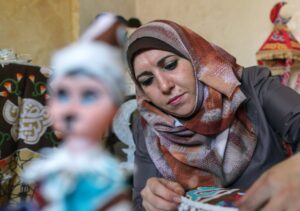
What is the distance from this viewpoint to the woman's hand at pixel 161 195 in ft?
2.13

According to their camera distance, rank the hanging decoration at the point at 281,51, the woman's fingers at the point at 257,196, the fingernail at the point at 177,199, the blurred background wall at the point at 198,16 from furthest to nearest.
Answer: the hanging decoration at the point at 281,51
the blurred background wall at the point at 198,16
the fingernail at the point at 177,199
the woman's fingers at the point at 257,196

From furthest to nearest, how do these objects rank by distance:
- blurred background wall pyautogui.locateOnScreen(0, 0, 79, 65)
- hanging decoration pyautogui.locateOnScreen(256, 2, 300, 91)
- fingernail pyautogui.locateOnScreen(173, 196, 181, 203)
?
hanging decoration pyautogui.locateOnScreen(256, 2, 300, 91) → blurred background wall pyautogui.locateOnScreen(0, 0, 79, 65) → fingernail pyautogui.locateOnScreen(173, 196, 181, 203)

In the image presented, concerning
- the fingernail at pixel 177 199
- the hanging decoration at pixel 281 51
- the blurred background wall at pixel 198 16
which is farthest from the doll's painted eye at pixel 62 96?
the hanging decoration at pixel 281 51

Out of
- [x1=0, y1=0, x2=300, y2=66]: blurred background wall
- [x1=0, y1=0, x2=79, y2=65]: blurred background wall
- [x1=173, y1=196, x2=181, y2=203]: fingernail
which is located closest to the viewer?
[x1=173, y1=196, x2=181, y2=203]: fingernail

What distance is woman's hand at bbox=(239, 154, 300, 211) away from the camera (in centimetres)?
46

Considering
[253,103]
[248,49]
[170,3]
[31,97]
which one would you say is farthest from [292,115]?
[170,3]

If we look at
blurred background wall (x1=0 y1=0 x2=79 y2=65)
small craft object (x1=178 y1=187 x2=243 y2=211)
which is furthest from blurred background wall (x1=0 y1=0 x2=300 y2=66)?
small craft object (x1=178 y1=187 x2=243 y2=211)

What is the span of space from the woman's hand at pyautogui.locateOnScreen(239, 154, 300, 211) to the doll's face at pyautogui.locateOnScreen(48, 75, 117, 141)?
0.31 m

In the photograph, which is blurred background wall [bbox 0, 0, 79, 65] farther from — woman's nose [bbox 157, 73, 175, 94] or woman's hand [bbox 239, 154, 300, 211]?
woman's hand [bbox 239, 154, 300, 211]

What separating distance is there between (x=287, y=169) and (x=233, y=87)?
15.1 inches

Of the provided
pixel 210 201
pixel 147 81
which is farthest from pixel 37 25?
pixel 210 201

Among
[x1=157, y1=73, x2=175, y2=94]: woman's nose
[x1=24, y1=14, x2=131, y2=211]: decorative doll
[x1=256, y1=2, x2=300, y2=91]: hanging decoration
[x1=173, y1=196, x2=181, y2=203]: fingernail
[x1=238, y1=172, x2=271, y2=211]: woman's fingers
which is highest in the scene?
[x1=256, y1=2, x2=300, y2=91]: hanging decoration

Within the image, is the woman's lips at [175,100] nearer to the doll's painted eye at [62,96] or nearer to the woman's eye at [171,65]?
the woman's eye at [171,65]

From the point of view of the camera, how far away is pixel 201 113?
85 centimetres
